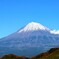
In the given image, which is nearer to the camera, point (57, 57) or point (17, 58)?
point (57, 57)

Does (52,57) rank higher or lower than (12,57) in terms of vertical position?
lower

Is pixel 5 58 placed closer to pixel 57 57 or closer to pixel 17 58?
pixel 17 58

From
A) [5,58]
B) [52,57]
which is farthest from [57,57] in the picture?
[5,58]

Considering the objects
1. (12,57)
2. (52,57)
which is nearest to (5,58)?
(12,57)

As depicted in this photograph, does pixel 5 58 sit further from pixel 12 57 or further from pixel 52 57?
pixel 52 57

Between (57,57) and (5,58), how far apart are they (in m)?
34.8

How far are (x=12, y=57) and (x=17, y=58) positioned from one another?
2.81 m

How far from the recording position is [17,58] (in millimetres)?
121125

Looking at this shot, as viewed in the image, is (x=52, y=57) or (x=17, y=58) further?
(x=17, y=58)

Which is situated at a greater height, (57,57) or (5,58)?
(5,58)

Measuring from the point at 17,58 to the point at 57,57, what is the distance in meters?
34.9

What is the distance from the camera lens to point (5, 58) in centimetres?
11831

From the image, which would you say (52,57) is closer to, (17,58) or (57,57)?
(57,57)

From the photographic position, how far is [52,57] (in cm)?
9194
